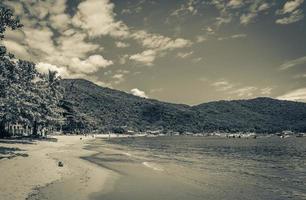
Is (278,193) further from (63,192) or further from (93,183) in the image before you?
(63,192)

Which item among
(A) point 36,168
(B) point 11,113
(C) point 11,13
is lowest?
(A) point 36,168

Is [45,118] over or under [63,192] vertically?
over

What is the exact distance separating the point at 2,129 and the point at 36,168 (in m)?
40.7

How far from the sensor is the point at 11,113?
3519cm

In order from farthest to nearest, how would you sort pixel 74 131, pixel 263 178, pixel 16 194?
pixel 74 131
pixel 263 178
pixel 16 194

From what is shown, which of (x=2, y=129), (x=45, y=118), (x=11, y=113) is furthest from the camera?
(x=45, y=118)

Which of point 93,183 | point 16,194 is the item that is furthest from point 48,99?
point 16,194

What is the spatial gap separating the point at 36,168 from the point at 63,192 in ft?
25.4

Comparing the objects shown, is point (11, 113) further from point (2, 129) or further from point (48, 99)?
point (48, 99)

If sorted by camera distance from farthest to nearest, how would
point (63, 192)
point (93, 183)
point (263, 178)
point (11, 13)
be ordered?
1. point (11, 13)
2. point (263, 178)
3. point (93, 183)
4. point (63, 192)

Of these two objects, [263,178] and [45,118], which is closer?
[263,178]

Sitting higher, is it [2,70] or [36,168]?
[2,70]

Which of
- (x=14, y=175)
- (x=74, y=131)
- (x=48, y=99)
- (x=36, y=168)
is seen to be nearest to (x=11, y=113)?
(x=36, y=168)

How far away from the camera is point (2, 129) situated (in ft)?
193
